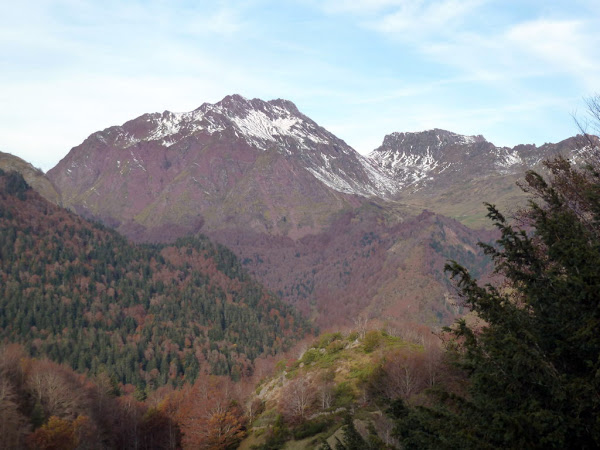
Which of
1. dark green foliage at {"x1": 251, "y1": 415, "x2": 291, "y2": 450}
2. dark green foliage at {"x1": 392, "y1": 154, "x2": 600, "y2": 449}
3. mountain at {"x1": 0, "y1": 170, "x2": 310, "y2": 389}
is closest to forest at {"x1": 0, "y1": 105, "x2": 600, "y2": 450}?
dark green foliage at {"x1": 392, "y1": 154, "x2": 600, "y2": 449}

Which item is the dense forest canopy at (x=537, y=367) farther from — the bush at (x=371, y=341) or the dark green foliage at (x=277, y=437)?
the bush at (x=371, y=341)

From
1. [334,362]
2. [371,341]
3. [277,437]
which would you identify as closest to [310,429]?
[277,437]

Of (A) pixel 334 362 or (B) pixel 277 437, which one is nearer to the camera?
(B) pixel 277 437

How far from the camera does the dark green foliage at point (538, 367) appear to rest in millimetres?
10094

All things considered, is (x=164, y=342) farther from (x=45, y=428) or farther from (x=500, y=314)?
(x=500, y=314)

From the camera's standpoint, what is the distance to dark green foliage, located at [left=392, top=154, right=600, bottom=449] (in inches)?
397

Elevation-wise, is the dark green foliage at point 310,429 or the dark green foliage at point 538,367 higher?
the dark green foliage at point 538,367

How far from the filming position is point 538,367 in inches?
434

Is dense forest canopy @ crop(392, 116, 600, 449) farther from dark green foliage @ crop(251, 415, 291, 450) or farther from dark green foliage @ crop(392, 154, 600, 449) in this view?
dark green foliage @ crop(251, 415, 291, 450)

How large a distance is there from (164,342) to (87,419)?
107031 millimetres

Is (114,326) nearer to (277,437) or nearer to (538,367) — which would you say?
(277,437)

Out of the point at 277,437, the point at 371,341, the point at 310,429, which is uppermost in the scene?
the point at 277,437

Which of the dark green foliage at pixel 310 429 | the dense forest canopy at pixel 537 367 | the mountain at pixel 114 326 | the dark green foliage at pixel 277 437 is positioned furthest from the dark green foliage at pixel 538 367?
the mountain at pixel 114 326

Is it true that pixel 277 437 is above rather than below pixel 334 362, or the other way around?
above
